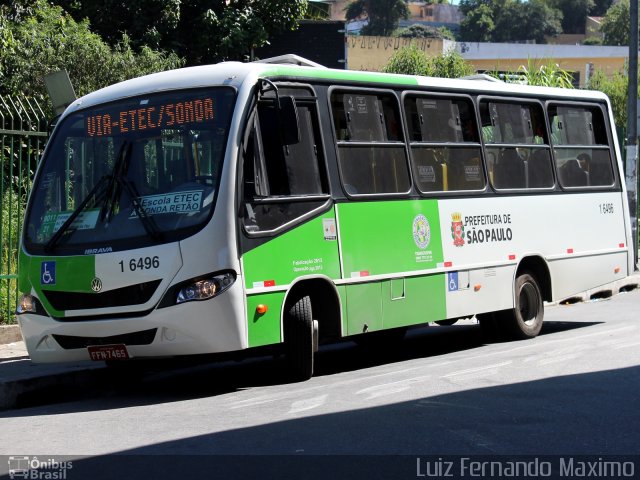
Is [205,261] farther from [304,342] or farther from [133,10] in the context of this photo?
[133,10]

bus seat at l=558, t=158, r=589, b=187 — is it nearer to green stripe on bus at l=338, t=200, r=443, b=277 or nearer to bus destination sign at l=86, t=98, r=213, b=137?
green stripe on bus at l=338, t=200, r=443, b=277

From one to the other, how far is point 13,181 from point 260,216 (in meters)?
4.51

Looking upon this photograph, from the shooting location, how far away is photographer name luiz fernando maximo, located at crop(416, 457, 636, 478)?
20.7ft

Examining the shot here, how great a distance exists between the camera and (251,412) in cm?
856

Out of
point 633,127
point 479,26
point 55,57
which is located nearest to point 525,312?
point 633,127

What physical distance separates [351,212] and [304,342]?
1.47 metres

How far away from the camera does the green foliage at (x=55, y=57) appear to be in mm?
23375

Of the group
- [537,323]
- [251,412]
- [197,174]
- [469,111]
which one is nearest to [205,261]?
[197,174]

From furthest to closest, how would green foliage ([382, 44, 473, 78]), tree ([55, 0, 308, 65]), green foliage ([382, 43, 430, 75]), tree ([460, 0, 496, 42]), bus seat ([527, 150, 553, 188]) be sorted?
tree ([460, 0, 496, 42]) → green foliage ([382, 44, 473, 78]) → green foliage ([382, 43, 430, 75]) → tree ([55, 0, 308, 65]) → bus seat ([527, 150, 553, 188])

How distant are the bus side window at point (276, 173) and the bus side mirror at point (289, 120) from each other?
13cm

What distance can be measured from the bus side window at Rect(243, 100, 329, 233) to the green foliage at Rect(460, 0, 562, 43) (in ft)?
414

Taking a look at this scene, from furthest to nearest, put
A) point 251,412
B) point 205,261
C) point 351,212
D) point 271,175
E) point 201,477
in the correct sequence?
point 351,212 → point 271,175 → point 205,261 → point 251,412 → point 201,477

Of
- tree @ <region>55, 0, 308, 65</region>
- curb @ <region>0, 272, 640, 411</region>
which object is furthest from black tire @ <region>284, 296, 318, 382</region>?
tree @ <region>55, 0, 308, 65</region>

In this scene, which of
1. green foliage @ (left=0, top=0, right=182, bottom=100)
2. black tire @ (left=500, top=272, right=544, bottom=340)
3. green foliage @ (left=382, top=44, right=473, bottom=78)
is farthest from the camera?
green foliage @ (left=382, top=44, right=473, bottom=78)
